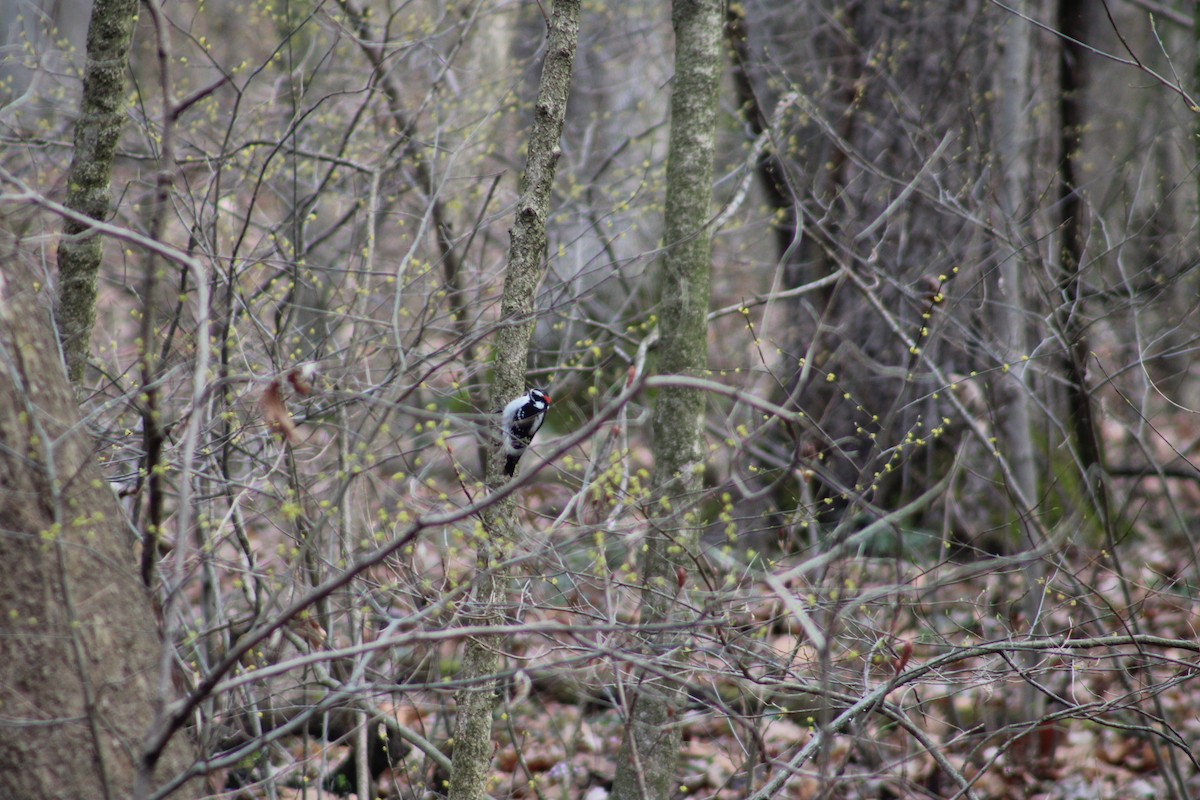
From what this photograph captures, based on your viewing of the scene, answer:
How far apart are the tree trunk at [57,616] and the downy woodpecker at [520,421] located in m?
1.22

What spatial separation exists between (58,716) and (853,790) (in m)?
4.10

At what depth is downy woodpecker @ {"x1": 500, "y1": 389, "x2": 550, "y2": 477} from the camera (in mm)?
3217

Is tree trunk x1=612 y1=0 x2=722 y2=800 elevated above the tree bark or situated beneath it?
situated beneath

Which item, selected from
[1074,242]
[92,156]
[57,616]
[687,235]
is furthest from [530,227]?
[1074,242]

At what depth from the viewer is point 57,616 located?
2.46 m

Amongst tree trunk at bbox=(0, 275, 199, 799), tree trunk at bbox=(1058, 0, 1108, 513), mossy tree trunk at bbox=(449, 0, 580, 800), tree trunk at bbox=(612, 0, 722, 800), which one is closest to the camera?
tree trunk at bbox=(0, 275, 199, 799)

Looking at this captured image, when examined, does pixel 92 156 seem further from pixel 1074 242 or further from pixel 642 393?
pixel 1074 242

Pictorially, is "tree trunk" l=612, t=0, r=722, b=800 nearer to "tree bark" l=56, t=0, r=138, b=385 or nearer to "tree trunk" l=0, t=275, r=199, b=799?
"tree trunk" l=0, t=275, r=199, b=799

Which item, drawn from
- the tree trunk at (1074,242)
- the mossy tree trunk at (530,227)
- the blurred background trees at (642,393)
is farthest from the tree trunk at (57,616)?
the tree trunk at (1074,242)

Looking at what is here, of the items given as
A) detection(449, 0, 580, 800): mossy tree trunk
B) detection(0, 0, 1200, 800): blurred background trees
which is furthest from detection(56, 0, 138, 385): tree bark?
detection(449, 0, 580, 800): mossy tree trunk

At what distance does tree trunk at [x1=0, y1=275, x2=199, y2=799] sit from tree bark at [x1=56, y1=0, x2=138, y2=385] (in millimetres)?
901

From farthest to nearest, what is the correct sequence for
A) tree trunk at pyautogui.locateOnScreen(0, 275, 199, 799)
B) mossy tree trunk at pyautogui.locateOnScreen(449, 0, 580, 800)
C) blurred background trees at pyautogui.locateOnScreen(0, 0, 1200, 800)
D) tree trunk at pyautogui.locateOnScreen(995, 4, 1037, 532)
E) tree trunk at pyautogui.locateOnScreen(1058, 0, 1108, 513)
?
tree trunk at pyautogui.locateOnScreen(995, 4, 1037, 532), tree trunk at pyautogui.locateOnScreen(1058, 0, 1108, 513), mossy tree trunk at pyautogui.locateOnScreen(449, 0, 580, 800), blurred background trees at pyautogui.locateOnScreen(0, 0, 1200, 800), tree trunk at pyautogui.locateOnScreen(0, 275, 199, 799)

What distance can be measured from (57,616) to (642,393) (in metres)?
3.87

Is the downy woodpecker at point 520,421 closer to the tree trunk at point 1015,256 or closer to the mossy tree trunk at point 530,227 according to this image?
the mossy tree trunk at point 530,227
